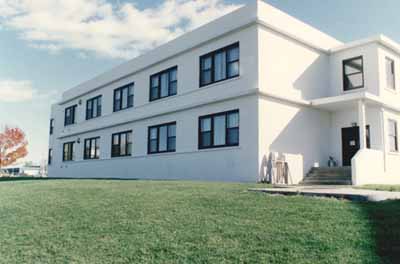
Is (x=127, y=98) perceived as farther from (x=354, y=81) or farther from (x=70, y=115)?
(x=354, y=81)

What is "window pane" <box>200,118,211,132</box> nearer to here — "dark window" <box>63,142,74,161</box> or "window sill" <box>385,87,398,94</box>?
"window sill" <box>385,87,398,94</box>

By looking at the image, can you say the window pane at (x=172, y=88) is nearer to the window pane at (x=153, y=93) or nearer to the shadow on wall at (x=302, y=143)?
the window pane at (x=153, y=93)

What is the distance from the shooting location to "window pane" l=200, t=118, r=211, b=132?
16.4m

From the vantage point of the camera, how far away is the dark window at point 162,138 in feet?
60.4

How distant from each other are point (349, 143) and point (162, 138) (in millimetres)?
8639

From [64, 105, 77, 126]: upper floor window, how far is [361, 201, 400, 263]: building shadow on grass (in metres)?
26.2

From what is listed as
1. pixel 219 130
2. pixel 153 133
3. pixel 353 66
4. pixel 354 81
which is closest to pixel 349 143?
pixel 354 81

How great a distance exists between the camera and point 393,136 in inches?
658

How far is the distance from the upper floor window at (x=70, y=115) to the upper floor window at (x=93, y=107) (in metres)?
2.85

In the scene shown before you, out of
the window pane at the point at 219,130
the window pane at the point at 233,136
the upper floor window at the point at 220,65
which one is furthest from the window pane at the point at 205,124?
the upper floor window at the point at 220,65

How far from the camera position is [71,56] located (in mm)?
21953

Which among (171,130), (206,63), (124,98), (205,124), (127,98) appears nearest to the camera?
(205,124)

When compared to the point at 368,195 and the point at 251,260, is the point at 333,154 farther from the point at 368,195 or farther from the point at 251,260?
the point at 251,260

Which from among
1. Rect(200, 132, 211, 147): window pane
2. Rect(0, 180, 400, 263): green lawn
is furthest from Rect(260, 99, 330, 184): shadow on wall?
Rect(0, 180, 400, 263): green lawn
